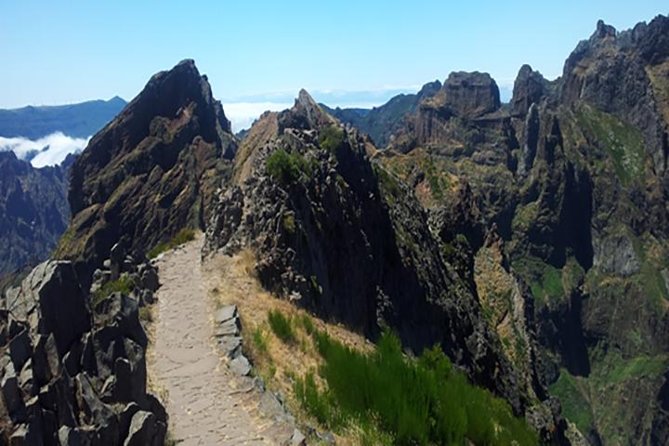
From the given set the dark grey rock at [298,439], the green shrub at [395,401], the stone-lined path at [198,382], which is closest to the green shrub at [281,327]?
the stone-lined path at [198,382]

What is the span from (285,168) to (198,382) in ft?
55.5

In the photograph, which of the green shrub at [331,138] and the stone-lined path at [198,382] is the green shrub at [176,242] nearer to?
the green shrub at [331,138]

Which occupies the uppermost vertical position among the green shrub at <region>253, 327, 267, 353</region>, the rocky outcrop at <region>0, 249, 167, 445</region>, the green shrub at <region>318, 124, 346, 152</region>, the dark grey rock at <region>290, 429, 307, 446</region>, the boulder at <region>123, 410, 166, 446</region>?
the green shrub at <region>318, 124, 346, 152</region>

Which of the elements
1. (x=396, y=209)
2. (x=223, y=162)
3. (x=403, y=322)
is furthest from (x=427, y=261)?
(x=223, y=162)

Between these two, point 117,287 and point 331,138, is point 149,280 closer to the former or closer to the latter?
point 117,287

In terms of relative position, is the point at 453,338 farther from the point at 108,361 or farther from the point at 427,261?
the point at 108,361

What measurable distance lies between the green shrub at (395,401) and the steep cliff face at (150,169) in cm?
9600

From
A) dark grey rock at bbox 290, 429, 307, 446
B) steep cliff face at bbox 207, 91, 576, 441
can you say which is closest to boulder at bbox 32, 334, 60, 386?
dark grey rock at bbox 290, 429, 307, 446

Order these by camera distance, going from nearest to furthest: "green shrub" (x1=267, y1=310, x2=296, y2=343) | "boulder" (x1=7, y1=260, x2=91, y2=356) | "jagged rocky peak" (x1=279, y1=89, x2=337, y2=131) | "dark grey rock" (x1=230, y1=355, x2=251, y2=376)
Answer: "boulder" (x1=7, y1=260, x2=91, y2=356) → "dark grey rock" (x1=230, y1=355, x2=251, y2=376) → "green shrub" (x1=267, y1=310, x2=296, y2=343) → "jagged rocky peak" (x1=279, y1=89, x2=337, y2=131)

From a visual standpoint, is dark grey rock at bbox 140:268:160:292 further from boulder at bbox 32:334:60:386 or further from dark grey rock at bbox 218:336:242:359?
boulder at bbox 32:334:60:386

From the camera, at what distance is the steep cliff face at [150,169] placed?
122m

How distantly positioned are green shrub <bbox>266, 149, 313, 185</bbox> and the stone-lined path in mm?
7468

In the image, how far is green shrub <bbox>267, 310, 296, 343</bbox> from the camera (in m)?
21.0

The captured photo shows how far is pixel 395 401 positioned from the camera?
623 inches
